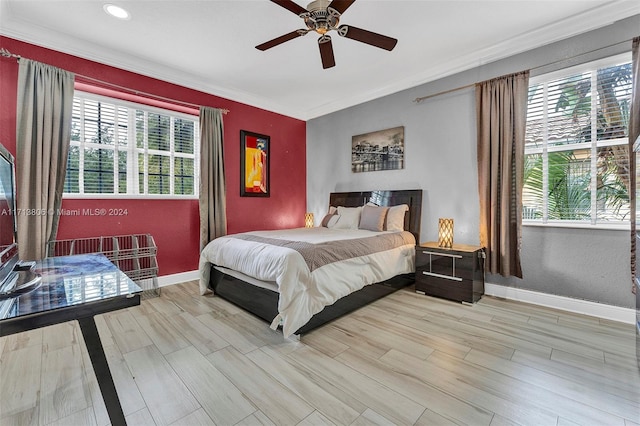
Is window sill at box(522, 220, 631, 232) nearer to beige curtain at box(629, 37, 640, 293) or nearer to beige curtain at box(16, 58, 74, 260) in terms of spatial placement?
beige curtain at box(629, 37, 640, 293)

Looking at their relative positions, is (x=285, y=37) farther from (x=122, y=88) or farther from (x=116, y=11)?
(x=122, y=88)

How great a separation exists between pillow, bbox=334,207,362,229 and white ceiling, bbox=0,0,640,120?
1884 mm

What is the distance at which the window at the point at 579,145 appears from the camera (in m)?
2.57

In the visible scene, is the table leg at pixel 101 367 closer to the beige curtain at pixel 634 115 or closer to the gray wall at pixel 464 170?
the gray wall at pixel 464 170

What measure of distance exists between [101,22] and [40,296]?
2.81 meters

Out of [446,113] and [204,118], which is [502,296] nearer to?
[446,113]

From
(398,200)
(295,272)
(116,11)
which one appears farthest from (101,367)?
(398,200)

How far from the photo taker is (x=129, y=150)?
3.46 metres

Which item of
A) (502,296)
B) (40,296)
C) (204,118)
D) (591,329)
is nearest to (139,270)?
(204,118)

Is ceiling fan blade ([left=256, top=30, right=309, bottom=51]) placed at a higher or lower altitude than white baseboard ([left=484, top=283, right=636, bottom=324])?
higher

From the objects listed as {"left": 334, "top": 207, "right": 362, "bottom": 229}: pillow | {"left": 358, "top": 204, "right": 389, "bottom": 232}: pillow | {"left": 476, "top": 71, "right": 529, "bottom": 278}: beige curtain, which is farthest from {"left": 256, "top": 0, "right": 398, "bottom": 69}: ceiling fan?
{"left": 334, "top": 207, "right": 362, "bottom": 229}: pillow

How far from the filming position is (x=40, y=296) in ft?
3.72

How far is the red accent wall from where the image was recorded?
2.81 meters

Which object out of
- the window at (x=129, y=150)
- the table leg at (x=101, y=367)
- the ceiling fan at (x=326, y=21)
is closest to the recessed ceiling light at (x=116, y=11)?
the window at (x=129, y=150)
